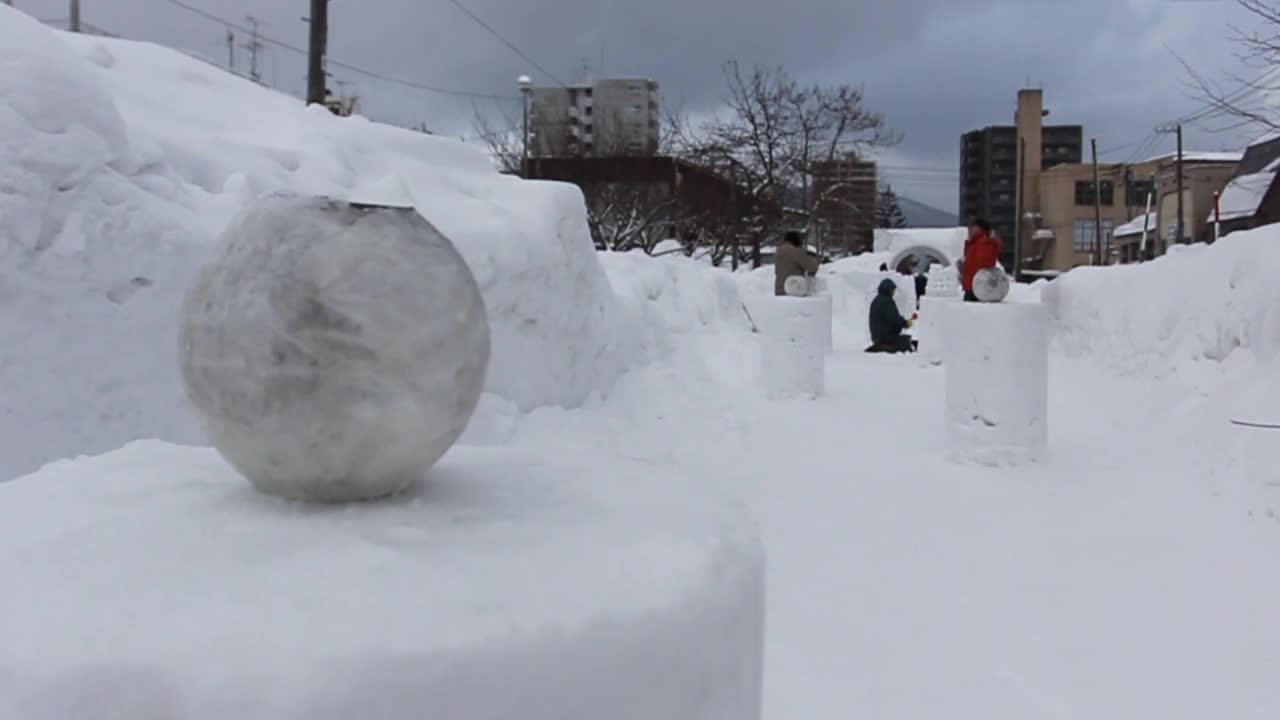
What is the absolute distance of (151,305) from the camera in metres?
5.34

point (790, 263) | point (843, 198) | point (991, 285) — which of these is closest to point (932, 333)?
point (790, 263)

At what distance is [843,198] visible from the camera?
30500mm

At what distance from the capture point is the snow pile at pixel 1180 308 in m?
7.75

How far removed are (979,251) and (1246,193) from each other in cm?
2472

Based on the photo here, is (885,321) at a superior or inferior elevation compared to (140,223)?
inferior

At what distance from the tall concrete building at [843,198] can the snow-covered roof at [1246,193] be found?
33.4 feet

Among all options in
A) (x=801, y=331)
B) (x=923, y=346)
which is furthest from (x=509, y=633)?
(x=923, y=346)

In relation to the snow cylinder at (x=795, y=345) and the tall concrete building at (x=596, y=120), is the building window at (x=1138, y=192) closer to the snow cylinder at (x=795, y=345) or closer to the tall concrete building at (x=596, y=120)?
the tall concrete building at (x=596, y=120)

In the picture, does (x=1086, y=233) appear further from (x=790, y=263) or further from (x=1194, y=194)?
(x=790, y=263)

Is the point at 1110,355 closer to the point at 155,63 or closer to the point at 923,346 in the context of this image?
the point at 923,346

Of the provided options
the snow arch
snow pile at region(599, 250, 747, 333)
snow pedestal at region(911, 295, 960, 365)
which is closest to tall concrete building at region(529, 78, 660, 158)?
the snow arch

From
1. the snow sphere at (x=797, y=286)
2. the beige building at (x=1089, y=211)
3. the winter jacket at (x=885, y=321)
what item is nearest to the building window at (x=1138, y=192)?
the beige building at (x=1089, y=211)

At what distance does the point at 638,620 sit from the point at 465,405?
2.29 feet

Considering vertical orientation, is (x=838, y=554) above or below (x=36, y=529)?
below
